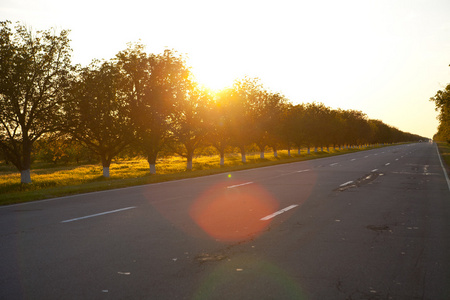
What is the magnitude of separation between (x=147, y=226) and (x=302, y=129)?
171 feet

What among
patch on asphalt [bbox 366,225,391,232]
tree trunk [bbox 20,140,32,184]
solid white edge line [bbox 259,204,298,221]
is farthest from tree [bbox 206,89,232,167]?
patch on asphalt [bbox 366,225,391,232]

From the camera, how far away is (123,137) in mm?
26953

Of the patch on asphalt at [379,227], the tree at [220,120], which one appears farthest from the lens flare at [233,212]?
the tree at [220,120]

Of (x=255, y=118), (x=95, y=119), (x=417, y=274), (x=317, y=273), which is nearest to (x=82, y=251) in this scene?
(x=317, y=273)

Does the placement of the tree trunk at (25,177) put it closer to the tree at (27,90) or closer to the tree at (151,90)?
the tree at (27,90)

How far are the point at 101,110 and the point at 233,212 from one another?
19.4 metres

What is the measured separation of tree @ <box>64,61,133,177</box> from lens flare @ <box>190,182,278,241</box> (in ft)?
47.4

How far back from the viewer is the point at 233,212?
8.45m

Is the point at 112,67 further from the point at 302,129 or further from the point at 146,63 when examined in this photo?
the point at 302,129

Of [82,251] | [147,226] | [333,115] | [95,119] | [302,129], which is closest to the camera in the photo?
[82,251]

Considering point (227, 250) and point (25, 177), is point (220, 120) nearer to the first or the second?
point (25, 177)

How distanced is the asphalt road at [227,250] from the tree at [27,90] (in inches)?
510

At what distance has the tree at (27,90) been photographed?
19812 mm

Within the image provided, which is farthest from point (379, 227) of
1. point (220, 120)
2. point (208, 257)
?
point (220, 120)
